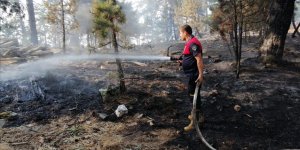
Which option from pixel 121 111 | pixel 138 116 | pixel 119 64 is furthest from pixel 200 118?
pixel 119 64

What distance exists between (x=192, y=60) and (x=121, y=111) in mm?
2295

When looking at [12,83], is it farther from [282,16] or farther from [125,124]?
[282,16]

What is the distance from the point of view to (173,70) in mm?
12523

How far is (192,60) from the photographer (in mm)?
6383

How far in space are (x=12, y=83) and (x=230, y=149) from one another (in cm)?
922

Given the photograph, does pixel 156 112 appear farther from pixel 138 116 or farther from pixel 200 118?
pixel 200 118

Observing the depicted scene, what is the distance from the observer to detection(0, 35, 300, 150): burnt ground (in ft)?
19.7

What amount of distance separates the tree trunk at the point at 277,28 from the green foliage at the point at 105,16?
19.6ft

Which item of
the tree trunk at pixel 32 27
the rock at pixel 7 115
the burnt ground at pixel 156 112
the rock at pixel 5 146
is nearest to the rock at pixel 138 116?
the burnt ground at pixel 156 112

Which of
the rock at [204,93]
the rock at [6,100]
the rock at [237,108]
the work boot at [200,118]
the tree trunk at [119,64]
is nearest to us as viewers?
the work boot at [200,118]

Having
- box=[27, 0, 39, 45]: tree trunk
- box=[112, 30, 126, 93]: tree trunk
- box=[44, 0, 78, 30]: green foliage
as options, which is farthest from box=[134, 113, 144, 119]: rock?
box=[27, 0, 39, 45]: tree trunk

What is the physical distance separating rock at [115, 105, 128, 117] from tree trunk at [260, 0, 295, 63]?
6425 mm

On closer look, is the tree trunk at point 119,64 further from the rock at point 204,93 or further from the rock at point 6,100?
the rock at point 6,100

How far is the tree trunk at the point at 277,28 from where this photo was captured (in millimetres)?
10875
